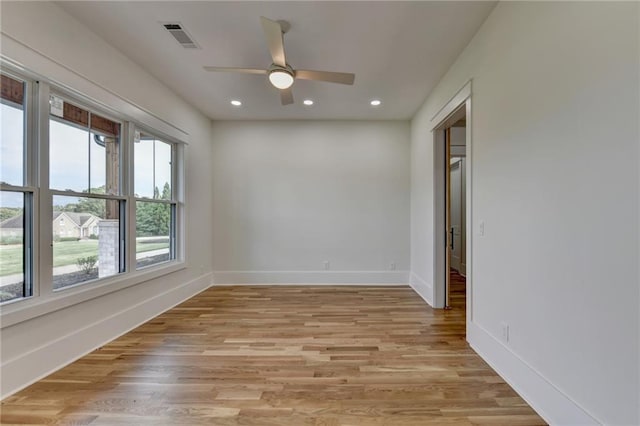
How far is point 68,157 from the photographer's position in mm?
2500

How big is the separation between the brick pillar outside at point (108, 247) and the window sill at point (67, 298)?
0.11 metres

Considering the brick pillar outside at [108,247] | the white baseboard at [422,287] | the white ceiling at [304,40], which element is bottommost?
the white baseboard at [422,287]

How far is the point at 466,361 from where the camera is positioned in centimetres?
239

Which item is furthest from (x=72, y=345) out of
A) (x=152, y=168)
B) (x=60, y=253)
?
(x=152, y=168)

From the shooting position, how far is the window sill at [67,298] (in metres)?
1.98

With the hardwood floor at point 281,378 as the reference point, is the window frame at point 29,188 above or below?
above

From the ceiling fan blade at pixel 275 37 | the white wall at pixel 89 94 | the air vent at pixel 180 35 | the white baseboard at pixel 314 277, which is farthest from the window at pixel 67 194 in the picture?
the ceiling fan blade at pixel 275 37

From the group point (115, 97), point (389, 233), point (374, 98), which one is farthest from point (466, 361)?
point (115, 97)

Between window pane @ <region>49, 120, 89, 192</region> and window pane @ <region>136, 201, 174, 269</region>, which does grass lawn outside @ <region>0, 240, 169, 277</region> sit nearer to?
window pane @ <region>136, 201, 174, 269</region>

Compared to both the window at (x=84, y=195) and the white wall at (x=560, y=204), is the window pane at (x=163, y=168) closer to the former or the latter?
the window at (x=84, y=195)

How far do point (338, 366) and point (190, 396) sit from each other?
1.11 m

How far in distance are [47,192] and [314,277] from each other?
3673 millimetres

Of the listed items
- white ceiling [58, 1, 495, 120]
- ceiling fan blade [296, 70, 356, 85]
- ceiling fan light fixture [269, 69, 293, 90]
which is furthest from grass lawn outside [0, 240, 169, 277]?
ceiling fan blade [296, 70, 356, 85]

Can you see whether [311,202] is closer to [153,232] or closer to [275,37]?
[153,232]
